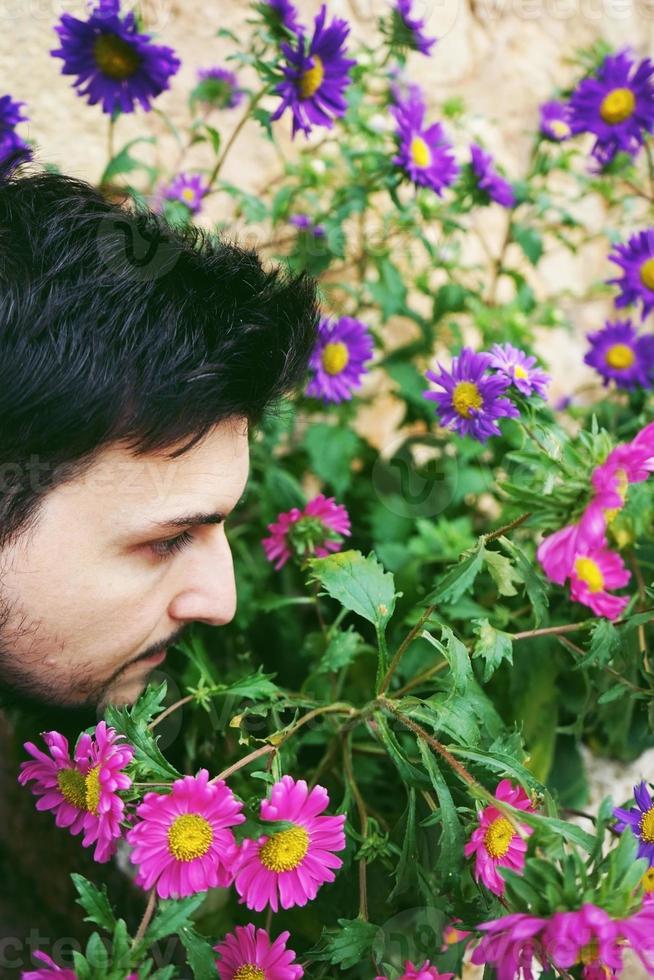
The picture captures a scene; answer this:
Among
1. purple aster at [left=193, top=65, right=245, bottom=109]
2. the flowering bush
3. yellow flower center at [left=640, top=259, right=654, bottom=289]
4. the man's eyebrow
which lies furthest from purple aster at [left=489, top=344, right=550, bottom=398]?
purple aster at [left=193, top=65, right=245, bottom=109]

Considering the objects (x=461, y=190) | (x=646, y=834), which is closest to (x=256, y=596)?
(x=646, y=834)

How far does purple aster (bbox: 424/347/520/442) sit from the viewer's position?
784 millimetres

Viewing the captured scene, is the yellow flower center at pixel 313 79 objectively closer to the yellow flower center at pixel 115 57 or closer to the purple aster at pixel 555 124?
the yellow flower center at pixel 115 57

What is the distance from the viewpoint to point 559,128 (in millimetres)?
1309

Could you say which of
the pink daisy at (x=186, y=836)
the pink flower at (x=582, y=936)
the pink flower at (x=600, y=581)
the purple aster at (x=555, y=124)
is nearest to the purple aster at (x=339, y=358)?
the pink flower at (x=600, y=581)

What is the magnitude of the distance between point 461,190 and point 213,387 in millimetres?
694

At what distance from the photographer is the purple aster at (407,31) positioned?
1123 mm

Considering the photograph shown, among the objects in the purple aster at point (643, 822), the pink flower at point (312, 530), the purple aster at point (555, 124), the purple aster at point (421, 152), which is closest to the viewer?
the purple aster at point (643, 822)

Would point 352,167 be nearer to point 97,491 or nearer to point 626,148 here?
point 626,148

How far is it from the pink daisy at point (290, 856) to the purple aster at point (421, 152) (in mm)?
763

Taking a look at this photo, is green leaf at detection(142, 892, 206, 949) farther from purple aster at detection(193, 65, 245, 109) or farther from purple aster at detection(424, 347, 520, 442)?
purple aster at detection(193, 65, 245, 109)

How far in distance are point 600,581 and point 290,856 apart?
456mm

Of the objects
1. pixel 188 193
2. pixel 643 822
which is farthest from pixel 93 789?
pixel 188 193

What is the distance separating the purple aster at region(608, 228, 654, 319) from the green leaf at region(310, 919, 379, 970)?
821mm
